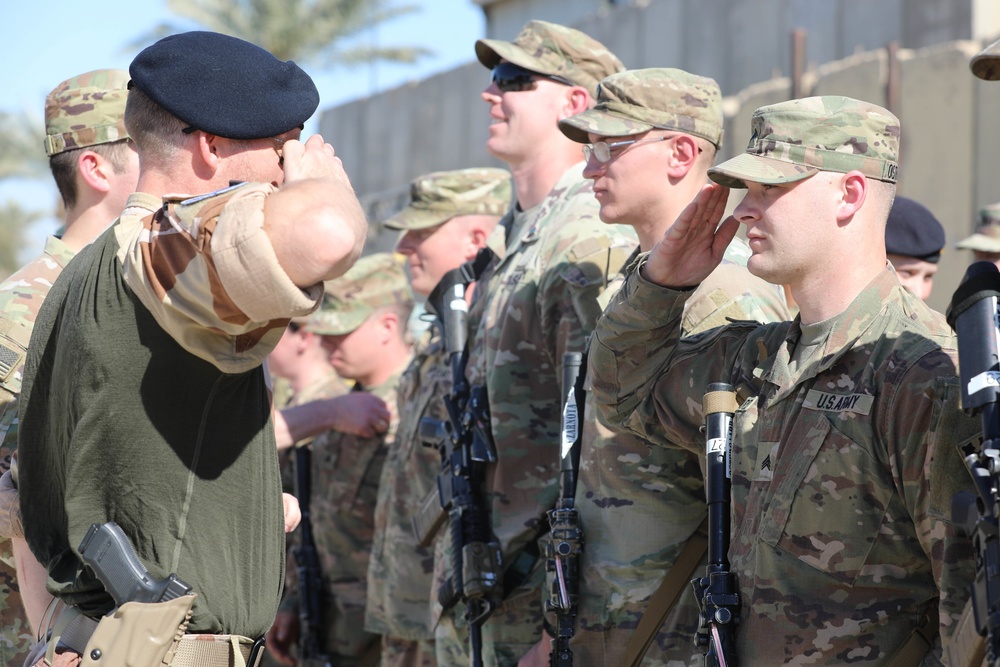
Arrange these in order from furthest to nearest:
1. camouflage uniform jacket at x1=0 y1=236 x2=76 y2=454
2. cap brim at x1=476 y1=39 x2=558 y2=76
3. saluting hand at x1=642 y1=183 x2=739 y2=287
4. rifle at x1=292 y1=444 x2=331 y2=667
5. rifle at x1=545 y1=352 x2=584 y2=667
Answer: rifle at x1=292 y1=444 x2=331 y2=667, cap brim at x1=476 y1=39 x2=558 y2=76, rifle at x1=545 y1=352 x2=584 y2=667, camouflage uniform jacket at x1=0 y1=236 x2=76 y2=454, saluting hand at x1=642 y1=183 x2=739 y2=287

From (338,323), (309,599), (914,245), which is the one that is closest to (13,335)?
(338,323)

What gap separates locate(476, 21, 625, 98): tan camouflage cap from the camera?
5.16 metres

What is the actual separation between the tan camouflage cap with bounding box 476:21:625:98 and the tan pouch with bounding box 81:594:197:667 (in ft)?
10.3

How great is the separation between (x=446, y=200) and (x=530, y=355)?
6.08ft

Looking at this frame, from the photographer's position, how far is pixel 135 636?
2.57m

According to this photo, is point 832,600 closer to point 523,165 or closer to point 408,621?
point 523,165

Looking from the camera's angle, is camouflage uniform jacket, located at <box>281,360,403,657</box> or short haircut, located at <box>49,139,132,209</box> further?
camouflage uniform jacket, located at <box>281,360,403,657</box>

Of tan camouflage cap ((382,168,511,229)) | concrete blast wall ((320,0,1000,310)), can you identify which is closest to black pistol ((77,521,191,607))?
tan camouflage cap ((382,168,511,229))

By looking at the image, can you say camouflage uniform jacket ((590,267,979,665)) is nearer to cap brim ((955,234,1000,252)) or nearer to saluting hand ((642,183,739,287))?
saluting hand ((642,183,739,287))

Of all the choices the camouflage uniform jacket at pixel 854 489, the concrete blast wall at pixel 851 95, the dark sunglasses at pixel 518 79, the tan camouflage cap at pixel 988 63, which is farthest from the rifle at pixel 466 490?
the concrete blast wall at pixel 851 95

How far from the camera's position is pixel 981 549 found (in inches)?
98.9

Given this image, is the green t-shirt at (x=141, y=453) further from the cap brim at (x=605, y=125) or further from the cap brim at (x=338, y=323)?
the cap brim at (x=338, y=323)

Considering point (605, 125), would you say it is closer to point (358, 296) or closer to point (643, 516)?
point (643, 516)

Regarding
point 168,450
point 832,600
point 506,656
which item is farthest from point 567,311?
point 168,450
